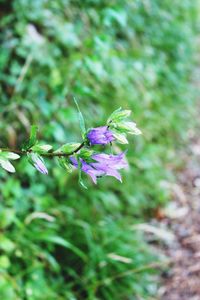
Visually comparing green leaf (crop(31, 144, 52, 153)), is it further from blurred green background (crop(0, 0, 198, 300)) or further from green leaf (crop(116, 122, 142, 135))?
blurred green background (crop(0, 0, 198, 300))

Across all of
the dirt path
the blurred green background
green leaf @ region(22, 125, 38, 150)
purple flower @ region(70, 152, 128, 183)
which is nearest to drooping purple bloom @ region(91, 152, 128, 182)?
purple flower @ region(70, 152, 128, 183)

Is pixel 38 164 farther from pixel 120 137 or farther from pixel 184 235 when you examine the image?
pixel 184 235

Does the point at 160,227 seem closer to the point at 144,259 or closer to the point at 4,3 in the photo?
the point at 144,259

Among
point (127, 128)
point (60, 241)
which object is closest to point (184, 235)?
point (60, 241)

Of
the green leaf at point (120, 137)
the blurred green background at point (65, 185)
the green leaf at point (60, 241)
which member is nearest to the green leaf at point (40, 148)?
the green leaf at point (120, 137)

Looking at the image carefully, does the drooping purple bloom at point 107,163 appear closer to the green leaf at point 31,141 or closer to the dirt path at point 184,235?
the green leaf at point 31,141

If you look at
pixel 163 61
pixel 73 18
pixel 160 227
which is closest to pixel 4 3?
pixel 73 18
